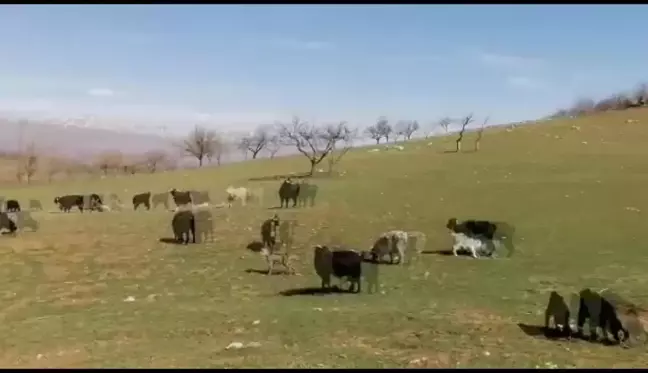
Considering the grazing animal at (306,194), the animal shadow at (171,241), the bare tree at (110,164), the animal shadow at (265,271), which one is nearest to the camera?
the animal shadow at (265,271)

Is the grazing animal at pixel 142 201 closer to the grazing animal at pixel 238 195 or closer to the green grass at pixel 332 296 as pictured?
the green grass at pixel 332 296

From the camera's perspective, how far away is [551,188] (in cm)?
3881

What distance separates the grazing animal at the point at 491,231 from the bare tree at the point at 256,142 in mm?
83853

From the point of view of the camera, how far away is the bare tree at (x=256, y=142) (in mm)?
106844

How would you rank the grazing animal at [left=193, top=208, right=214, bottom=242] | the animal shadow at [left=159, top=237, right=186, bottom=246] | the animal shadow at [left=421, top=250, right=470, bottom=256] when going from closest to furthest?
the animal shadow at [left=421, top=250, right=470, bottom=256], the animal shadow at [left=159, top=237, right=186, bottom=246], the grazing animal at [left=193, top=208, right=214, bottom=242]

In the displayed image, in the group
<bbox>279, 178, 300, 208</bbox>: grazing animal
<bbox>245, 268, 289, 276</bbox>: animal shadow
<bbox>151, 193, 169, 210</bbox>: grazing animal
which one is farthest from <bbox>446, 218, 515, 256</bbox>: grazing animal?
<bbox>151, 193, 169, 210</bbox>: grazing animal

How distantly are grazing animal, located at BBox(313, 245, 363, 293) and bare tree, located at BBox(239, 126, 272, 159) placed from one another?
294ft

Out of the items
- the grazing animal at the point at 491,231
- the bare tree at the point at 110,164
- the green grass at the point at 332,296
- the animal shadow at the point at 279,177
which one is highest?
→ the bare tree at the point at 110,164

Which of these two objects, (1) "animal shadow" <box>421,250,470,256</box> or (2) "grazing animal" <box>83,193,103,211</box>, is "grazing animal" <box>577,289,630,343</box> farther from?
(2) "grazing animal" <box>83,193,103,211</box>

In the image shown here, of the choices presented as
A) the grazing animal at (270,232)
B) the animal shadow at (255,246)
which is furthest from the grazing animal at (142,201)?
the grazing animal at (270,232)

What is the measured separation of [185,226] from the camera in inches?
969

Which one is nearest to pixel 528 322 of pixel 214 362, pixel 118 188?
pixel 214 362

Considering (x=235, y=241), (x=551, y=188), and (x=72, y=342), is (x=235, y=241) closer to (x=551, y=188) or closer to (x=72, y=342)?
(x=72, y=342)

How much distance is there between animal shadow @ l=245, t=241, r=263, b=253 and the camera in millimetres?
22695
